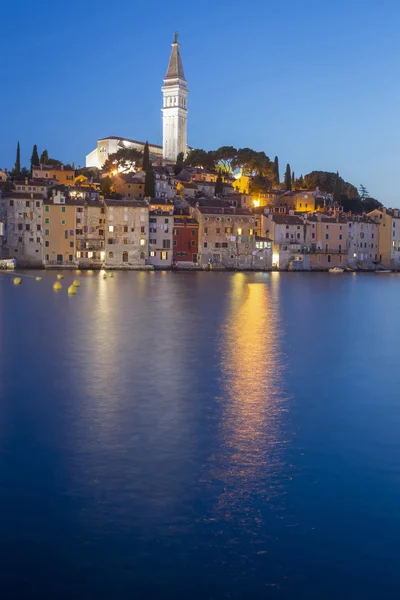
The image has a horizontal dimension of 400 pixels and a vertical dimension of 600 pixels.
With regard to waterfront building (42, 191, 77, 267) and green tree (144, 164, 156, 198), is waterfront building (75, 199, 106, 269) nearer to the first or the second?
waterfront building (42, 191, 77, 267)

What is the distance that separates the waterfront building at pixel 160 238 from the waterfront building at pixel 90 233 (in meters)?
4.52

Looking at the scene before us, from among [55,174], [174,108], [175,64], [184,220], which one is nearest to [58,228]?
[184,220]

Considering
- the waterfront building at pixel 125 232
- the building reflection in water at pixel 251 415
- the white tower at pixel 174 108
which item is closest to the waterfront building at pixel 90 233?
the waterfront building at pixel 125 232

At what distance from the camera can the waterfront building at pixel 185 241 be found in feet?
199

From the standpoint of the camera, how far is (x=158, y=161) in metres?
93.9

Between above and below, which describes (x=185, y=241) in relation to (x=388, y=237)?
below

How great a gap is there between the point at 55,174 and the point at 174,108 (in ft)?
162

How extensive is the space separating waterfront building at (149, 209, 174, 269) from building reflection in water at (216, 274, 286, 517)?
3885 cm

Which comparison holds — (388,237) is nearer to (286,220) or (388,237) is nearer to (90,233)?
(286,220)

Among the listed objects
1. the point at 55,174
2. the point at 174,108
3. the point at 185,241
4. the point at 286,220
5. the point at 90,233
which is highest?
the point at 174,108

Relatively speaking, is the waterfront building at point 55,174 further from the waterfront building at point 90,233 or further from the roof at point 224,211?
the roof at point 224,211

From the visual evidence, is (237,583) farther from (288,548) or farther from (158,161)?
(158,161)

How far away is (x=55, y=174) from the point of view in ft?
229

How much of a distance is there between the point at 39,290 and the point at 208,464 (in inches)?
1137
